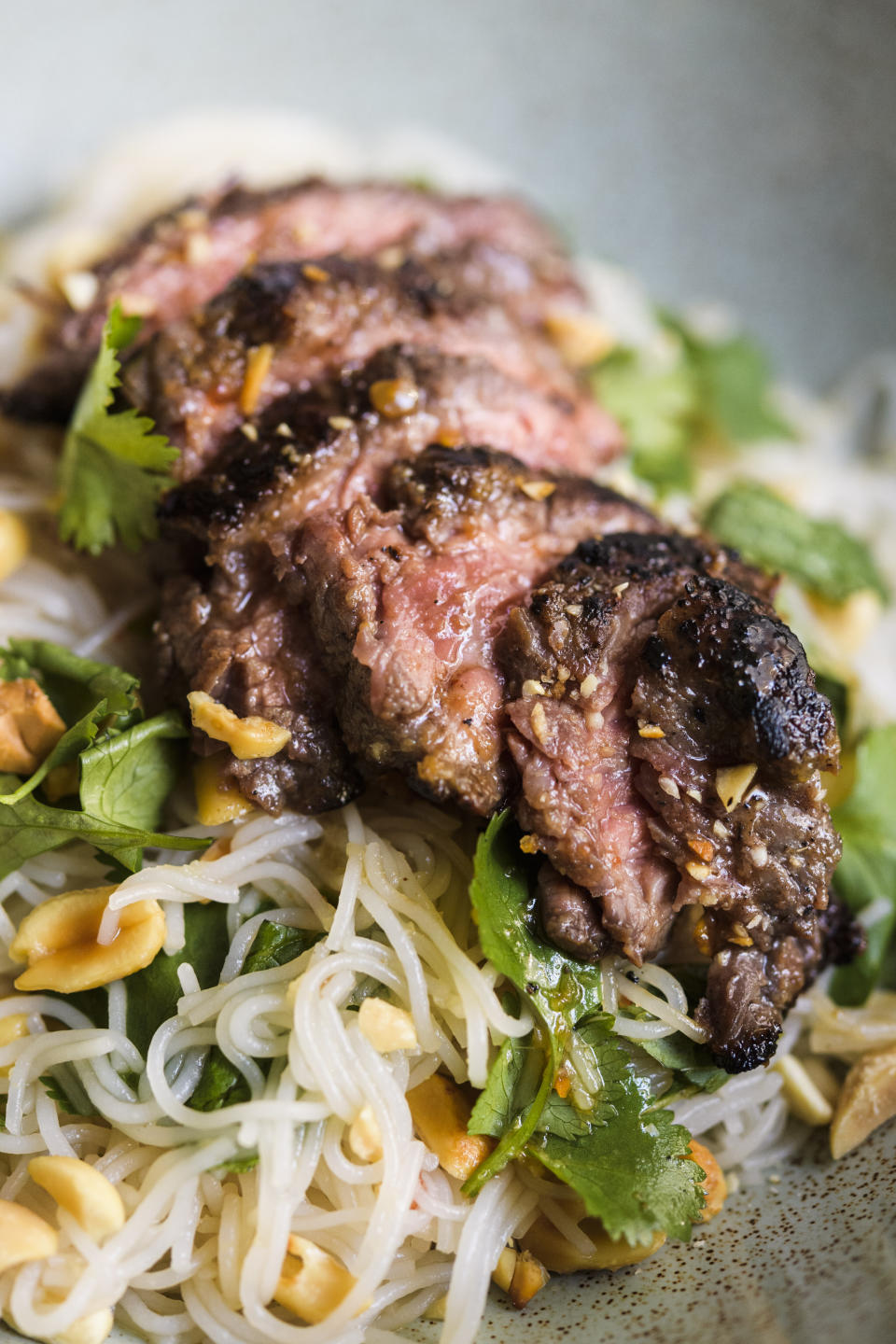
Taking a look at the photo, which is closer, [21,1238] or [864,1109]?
[21,1238]

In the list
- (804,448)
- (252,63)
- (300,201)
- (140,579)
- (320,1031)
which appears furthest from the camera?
(252,63)

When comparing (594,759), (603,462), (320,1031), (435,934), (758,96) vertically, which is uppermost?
(758,96)

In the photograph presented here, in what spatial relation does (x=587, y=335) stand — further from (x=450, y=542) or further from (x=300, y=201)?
(x=450, y=542)

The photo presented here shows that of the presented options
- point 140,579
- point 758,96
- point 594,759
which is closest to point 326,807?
point 594,759

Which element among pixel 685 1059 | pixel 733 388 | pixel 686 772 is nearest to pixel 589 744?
pixel 686 772

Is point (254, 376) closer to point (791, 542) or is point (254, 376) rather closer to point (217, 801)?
point (217, 801)

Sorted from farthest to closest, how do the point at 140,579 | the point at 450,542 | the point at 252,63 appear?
1. the point at 252,63
2. the point at 140,579
3. the point at 450,542
